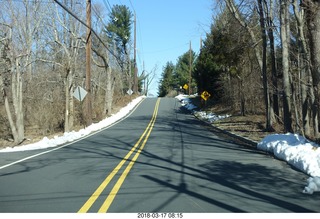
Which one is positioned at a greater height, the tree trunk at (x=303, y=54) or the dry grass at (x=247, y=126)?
the tree trunk at (x=303, y=54)

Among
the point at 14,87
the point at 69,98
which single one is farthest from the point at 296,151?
the point at 14,87

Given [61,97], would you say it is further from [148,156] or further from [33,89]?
[148,156]

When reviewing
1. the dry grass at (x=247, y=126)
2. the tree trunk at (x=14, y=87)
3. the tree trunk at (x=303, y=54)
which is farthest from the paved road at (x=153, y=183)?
the tree trunk at (x=14, y=87)

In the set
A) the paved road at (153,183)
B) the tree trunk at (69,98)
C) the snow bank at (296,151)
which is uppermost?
the tree trunk at (69,98)

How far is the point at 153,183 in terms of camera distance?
837 cm

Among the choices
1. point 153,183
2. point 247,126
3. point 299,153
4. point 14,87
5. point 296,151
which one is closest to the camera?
point 153,183

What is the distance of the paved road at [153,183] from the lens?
6551 mm

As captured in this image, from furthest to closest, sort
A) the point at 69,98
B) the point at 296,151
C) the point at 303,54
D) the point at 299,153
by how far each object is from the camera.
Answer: the point at 69,98 < the point at 303,54 < the point at 296,151 < the point at 299,153

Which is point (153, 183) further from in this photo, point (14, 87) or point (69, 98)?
point (69, 98)

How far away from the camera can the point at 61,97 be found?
4219 cm

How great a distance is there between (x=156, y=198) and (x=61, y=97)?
36.9 meters

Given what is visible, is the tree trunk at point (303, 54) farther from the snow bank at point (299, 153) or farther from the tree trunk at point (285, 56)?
the snow bank at point (299, 153)

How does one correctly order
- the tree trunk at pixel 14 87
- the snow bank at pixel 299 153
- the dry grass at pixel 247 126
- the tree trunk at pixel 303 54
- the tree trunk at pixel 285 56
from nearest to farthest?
the snow bank at pixel 299 153
the tree trunk at pixel 303 54
the tree trunk at pixel 285 56
the dry grass at pixel 247 126
the tree trunk at pixel 14 87

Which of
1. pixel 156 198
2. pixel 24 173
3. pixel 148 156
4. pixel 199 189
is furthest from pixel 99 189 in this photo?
pixel 148 156
